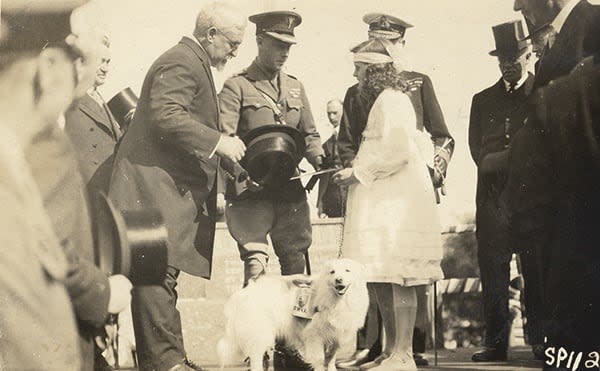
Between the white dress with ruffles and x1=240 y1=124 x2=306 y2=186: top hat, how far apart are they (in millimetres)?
422

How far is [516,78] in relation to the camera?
7566 millimetres

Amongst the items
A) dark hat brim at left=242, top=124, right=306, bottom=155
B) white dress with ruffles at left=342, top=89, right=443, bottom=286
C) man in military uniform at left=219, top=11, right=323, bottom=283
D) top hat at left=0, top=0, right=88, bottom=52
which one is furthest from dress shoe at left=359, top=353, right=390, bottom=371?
top hat at left=0, top=0, right=88, bottom=52

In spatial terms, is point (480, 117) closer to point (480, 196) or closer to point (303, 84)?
point (480, 196)

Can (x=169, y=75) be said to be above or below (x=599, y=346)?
above

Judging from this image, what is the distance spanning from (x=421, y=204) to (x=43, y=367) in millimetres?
2432

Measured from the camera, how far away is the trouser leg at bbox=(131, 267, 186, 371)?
733cm

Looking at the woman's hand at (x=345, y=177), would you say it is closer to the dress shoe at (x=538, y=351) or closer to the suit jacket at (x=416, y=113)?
the suit jacket at (x=416, y=113)

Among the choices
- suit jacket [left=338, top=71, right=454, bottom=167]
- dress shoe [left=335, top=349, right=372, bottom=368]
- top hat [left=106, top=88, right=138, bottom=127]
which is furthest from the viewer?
top hat [left=106, top=88, right=138, bottom=127]

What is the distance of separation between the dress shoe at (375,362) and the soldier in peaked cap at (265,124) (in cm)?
70

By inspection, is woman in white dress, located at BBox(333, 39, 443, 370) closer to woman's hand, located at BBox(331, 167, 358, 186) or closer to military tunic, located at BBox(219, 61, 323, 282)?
woman's hand, located at BBox(331, 167, 358, 186)

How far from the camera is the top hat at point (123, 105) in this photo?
25.0 feet

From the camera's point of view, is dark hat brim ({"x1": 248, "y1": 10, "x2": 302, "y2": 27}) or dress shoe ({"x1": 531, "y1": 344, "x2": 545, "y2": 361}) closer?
dress shoe ({"x1": 531, "y1": 344, "x2": 545, "y2": 361})

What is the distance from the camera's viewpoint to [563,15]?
7.41 metres

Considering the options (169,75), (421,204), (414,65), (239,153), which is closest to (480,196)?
(421,204)
